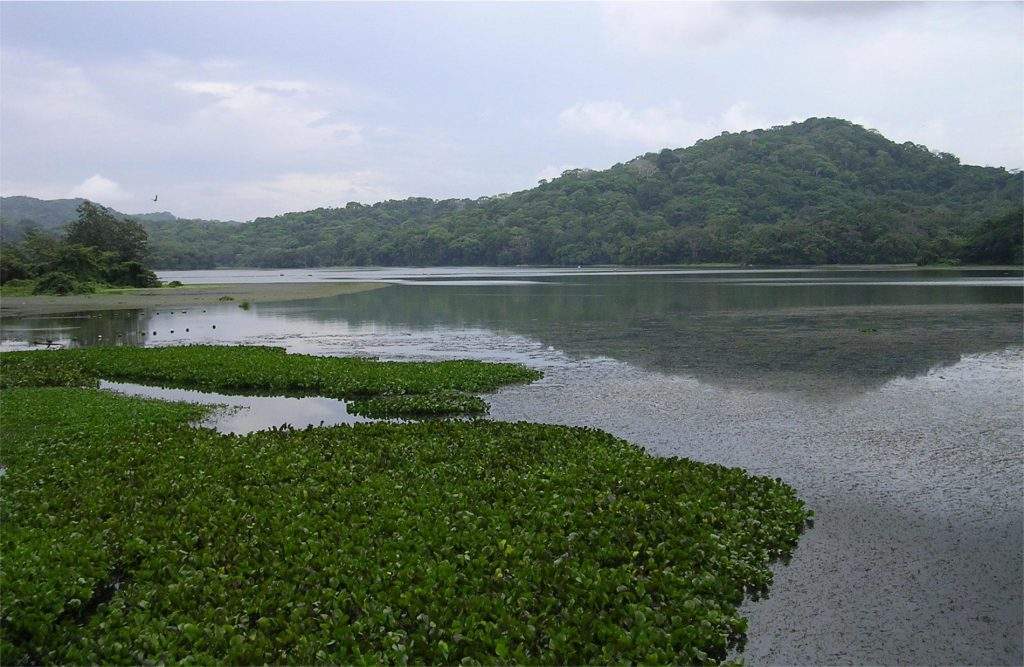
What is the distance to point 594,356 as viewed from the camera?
3550cm

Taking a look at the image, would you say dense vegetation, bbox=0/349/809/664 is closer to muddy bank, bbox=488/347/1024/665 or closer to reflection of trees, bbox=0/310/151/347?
muddy bank, bbox=488/347/1024/665

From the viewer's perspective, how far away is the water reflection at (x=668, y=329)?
3231cm

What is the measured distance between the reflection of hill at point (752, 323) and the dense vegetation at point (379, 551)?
47.2 feet

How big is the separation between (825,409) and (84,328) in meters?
48.5

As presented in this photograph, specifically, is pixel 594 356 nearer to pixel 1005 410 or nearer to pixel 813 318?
pixel 1005 410

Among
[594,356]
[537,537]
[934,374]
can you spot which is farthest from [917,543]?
[594,356]

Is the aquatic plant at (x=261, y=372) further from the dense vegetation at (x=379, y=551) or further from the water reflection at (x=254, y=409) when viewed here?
the dense vegetation at (x=379, y=551)

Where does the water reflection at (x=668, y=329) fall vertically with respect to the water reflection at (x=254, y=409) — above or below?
above

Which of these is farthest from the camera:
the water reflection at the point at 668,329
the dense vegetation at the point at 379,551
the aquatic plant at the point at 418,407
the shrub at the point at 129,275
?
the shrub at the point at 129,275

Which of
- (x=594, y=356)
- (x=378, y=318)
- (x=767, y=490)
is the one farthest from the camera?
(x=378, y=318)

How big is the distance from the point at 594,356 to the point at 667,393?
9.64 meters

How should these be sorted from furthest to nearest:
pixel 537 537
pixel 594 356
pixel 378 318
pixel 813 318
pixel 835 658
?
1. pixel 378 318
2. pixel 813 318
3. pixel 594 356
4. pixel 537 537
5. pixel 835 658

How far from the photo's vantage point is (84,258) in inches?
Answer: 3725

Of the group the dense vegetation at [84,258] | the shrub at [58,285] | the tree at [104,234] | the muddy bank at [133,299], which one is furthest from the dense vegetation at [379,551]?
the tree at [104,234]
